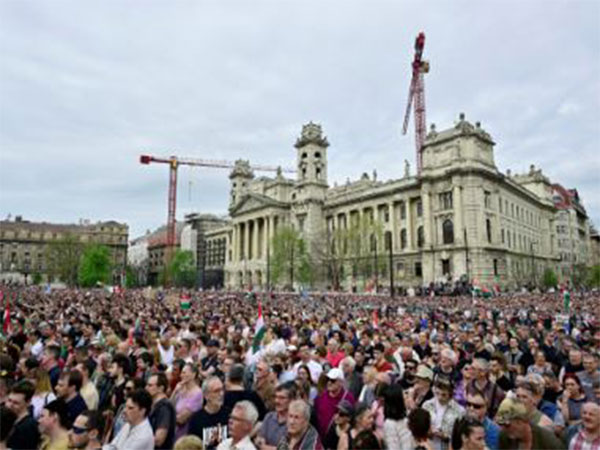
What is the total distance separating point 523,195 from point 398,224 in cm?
2201

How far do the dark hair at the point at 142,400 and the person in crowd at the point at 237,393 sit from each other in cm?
92

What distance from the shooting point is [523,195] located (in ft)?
237

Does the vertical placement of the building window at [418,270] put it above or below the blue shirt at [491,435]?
above

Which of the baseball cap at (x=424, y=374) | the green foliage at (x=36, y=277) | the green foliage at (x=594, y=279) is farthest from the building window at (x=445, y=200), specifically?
the green foliage at (x=36, y=277)

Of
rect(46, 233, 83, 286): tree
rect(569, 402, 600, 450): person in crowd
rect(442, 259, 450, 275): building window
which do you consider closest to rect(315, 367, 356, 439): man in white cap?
rect(569, 402, 600, 450): person in crowd

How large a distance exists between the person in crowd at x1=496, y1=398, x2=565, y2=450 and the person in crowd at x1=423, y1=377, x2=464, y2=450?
0.78m

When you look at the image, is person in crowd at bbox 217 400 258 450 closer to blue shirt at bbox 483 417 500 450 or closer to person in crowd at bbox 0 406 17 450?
person in crowd at bbox 0 406 17 450

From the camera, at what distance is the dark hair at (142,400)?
16.1 feet

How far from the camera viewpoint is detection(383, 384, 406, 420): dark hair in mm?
4852

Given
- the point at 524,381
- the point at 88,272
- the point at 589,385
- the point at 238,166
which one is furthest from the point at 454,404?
the point at 238,166

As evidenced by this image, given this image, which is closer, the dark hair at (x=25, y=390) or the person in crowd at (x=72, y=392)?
the dark hair at (x=25, y=390)

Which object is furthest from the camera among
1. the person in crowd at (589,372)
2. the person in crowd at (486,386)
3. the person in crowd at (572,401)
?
the person in crowd at (589,372)

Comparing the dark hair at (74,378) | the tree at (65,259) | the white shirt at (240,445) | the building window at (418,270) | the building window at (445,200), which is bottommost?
the white shirt at (240,445)

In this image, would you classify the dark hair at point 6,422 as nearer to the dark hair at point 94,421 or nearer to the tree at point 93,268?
the dark hair at point 94,421
